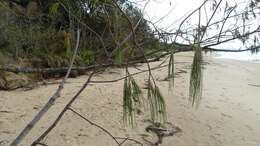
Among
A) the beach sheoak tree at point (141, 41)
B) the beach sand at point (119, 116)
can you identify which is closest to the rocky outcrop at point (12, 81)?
the beach sand at point (119, 116)

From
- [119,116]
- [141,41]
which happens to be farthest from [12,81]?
[141,41]

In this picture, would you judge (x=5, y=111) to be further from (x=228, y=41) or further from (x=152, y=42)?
(x=228, y=41)

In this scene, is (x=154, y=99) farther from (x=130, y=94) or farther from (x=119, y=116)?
(x=119, y=116)

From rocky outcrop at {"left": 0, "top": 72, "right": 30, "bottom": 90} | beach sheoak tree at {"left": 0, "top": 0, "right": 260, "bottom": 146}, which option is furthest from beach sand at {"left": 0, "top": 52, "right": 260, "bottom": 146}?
beach sheoak tree at {"left": 0, "top": 0, "right": 260, "bottom": 146}

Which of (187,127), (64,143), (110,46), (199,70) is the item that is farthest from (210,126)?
(199,70)

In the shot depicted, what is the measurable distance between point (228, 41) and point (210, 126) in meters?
2.40

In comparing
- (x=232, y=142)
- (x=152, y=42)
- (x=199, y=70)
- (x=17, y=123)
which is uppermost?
(x=152, y=42)

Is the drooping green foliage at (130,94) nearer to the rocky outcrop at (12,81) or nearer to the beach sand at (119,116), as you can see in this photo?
the beach sand at (119,116)

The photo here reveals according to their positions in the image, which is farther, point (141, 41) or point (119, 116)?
point (119, 116)

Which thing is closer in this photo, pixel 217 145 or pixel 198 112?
pixel 217 145

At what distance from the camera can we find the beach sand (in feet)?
10.6

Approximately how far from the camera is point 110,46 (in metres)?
1.78

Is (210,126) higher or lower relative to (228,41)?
lower

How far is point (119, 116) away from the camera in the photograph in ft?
12.1
